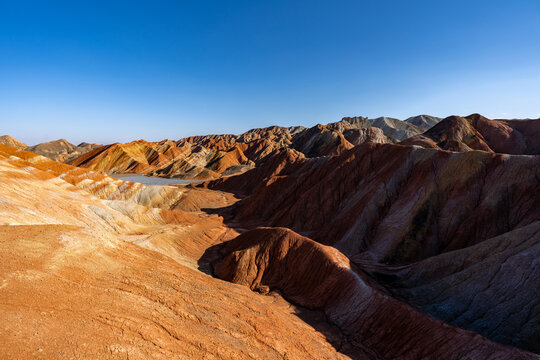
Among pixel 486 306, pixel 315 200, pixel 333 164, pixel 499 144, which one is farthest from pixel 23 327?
pixel 499 144

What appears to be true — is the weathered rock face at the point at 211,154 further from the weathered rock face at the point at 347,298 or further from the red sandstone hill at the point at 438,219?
the weathered rock face at the point at 347,298

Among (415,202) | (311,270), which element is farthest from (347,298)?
(415,202)

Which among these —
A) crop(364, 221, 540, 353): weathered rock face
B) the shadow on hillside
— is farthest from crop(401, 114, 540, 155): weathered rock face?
the shadow on hillside

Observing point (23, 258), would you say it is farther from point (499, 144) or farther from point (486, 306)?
point (499, 144)

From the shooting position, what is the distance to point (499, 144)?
59.5 m

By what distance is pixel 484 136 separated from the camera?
6366 centimetres

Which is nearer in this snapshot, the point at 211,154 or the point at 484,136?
the point at 484,136

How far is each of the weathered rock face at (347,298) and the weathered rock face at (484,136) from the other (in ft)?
153

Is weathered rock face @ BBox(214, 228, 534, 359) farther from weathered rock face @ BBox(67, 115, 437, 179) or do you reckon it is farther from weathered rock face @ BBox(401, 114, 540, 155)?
weathered rock face @ BBox(67, 115, 437, 179)

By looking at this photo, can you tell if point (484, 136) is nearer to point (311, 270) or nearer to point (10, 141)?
point (311, 270)

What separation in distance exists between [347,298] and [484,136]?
68631 mm

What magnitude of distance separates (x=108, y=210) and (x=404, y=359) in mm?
32952

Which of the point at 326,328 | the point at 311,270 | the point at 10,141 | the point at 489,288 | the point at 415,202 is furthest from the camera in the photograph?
the point at 10,141

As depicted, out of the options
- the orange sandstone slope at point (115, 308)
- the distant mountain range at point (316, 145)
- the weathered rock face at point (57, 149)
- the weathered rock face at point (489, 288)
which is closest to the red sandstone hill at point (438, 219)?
the weathered rock face at point (489, 288)
